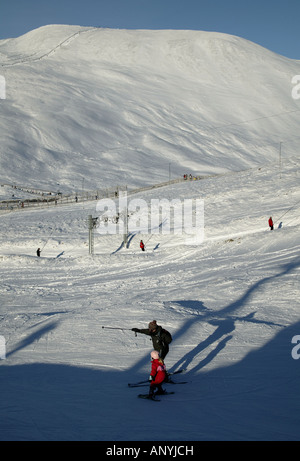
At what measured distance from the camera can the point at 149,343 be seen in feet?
33.9

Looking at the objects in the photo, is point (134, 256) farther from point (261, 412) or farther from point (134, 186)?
point (134, 186)

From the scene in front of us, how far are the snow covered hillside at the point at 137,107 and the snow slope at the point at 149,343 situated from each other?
4951 centimetres

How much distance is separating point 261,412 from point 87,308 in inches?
357

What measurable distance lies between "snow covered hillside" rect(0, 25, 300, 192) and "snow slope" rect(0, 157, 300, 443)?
49513 mm

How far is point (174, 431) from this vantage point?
5703mm

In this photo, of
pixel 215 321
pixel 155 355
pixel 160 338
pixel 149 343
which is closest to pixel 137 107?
pixel 215 321

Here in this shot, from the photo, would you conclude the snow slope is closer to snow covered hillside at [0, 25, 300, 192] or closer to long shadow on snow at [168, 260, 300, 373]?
long shadow on snow at [168, 260, 300, 373]

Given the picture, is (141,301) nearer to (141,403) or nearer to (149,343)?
(149,343)

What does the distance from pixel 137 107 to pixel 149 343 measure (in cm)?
9882

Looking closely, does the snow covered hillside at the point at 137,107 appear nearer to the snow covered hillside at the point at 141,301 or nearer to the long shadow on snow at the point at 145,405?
the snow covered hillside at the point at 141,301

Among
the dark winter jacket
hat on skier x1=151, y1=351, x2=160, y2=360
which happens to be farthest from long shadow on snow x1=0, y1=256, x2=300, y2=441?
the dark winter jacket

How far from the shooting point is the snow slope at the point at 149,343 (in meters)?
6.04

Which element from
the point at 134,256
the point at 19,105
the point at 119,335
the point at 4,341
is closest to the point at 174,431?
the point at 119,335

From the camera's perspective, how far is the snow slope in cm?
604
